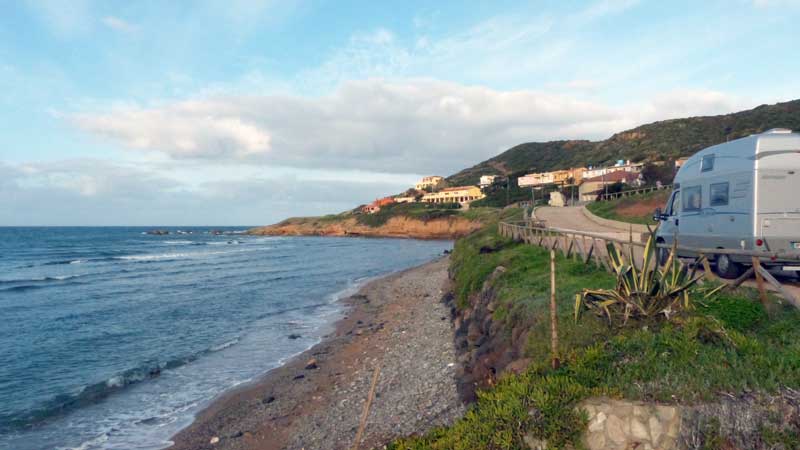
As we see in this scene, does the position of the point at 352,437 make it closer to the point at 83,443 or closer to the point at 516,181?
the point at 83,443

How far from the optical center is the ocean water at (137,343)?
10750 millimetres

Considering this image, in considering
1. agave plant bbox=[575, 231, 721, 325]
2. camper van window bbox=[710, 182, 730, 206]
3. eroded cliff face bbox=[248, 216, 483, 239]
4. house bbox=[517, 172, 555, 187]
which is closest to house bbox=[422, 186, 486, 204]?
house bbox=[517, 172, 555, 187]

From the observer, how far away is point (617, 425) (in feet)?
16.9

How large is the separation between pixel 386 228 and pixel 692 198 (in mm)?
82588

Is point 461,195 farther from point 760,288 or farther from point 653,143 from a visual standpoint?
point 760,288

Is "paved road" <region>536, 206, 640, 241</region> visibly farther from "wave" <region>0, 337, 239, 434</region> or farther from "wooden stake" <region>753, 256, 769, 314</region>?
"wave" <region>0, 337, 239, 434</region>

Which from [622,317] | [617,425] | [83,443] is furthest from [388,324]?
[617,425]

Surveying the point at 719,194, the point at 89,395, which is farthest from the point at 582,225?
the point at 89,395

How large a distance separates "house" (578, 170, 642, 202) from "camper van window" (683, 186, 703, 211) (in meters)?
55.8

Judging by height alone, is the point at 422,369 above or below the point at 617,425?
below

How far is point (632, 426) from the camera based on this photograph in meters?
5.10

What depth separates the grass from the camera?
112 feet

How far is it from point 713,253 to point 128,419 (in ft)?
42.5

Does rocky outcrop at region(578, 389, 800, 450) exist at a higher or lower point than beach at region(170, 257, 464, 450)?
higher
